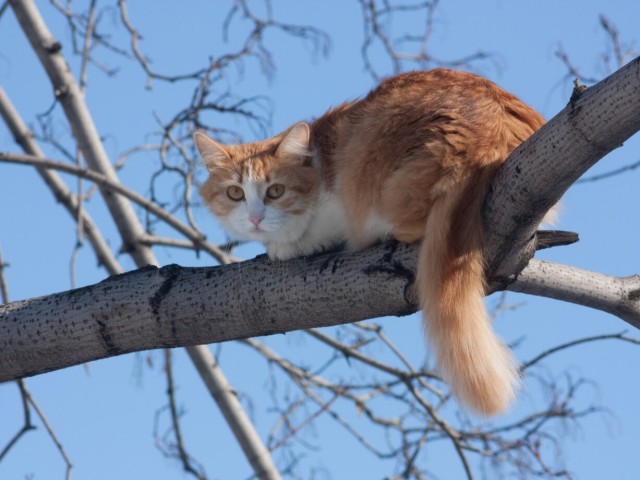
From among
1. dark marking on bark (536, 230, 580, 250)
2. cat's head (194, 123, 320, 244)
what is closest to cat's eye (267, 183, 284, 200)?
cat's head (194, 123, 320, 244)

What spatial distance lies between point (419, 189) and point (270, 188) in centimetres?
71

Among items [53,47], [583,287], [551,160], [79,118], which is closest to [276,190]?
[583,287]

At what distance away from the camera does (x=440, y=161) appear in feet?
7.60

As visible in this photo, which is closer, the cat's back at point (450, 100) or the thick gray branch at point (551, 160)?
the thick gray branch at point (551, 160)

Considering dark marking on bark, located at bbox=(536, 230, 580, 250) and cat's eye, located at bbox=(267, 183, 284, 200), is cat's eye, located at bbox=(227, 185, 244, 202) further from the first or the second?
dark marking on bark, located at bbox=(536, 230, 580, 250)

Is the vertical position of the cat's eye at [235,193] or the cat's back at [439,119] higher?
the cat's eye at [235,193]

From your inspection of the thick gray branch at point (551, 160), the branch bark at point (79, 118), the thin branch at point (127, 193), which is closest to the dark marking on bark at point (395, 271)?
the thick gray branch at point (551, 160)

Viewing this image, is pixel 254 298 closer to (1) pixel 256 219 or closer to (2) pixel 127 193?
(1) pixel 256 219

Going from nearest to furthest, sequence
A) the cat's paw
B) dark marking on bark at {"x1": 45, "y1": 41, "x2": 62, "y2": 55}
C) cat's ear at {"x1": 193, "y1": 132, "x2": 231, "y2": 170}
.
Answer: the cat's paw
cat's ear at {"x1": 193, "y1": 132, "x2": 231, "y2": 170}
dark marking on bark at {"x1": 45, "y1": 41, "x2": 62, "y2": 55}

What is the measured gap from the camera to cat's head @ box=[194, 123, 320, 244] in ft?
9.23

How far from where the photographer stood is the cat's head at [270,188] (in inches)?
111

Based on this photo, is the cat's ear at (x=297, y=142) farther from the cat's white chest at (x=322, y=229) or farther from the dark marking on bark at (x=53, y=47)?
the dark marking on bark at (x=53, y=47)

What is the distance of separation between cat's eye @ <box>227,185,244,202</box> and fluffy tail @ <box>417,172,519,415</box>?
0.89 metres

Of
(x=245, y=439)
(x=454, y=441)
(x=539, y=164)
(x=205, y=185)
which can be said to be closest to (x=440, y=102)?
(x=539, y=164)
